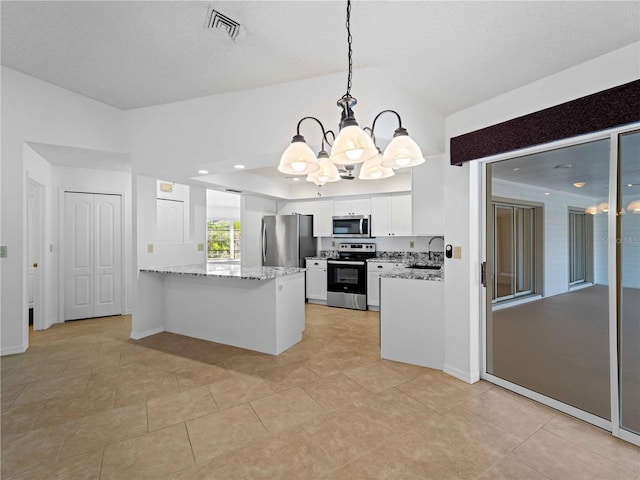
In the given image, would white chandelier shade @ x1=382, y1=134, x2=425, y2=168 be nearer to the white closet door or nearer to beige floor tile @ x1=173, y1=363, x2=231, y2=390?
beige floor tile @ x1=173, y1=363, x2=231, y2=390

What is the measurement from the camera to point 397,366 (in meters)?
2.96

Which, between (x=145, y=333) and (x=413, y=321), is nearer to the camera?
(x=413, y=321)

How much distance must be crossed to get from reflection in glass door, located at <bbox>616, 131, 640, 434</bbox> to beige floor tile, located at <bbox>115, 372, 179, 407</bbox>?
3.18 meters

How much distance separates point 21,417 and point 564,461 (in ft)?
11.4

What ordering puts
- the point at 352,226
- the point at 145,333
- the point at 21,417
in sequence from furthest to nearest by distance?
1. the point at 352,226
2. the point at 145,333
3. the point at 21,417

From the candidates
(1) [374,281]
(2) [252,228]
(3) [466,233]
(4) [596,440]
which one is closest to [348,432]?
(4) [596,440]

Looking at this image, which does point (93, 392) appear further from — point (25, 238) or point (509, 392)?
point (509, 392)

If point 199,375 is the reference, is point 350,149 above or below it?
Answer: above

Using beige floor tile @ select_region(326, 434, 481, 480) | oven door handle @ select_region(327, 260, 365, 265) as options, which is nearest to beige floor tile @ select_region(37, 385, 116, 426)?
beige floor tile @ select_region(326, 434, 481, 480)

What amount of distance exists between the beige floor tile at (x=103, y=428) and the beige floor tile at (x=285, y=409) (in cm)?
77

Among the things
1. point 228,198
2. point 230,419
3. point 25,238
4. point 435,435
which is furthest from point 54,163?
point 435,435

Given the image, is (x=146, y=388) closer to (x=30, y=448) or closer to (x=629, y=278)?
(x=30, y=448)

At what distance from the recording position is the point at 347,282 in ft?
18.1

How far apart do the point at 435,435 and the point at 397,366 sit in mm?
1038
